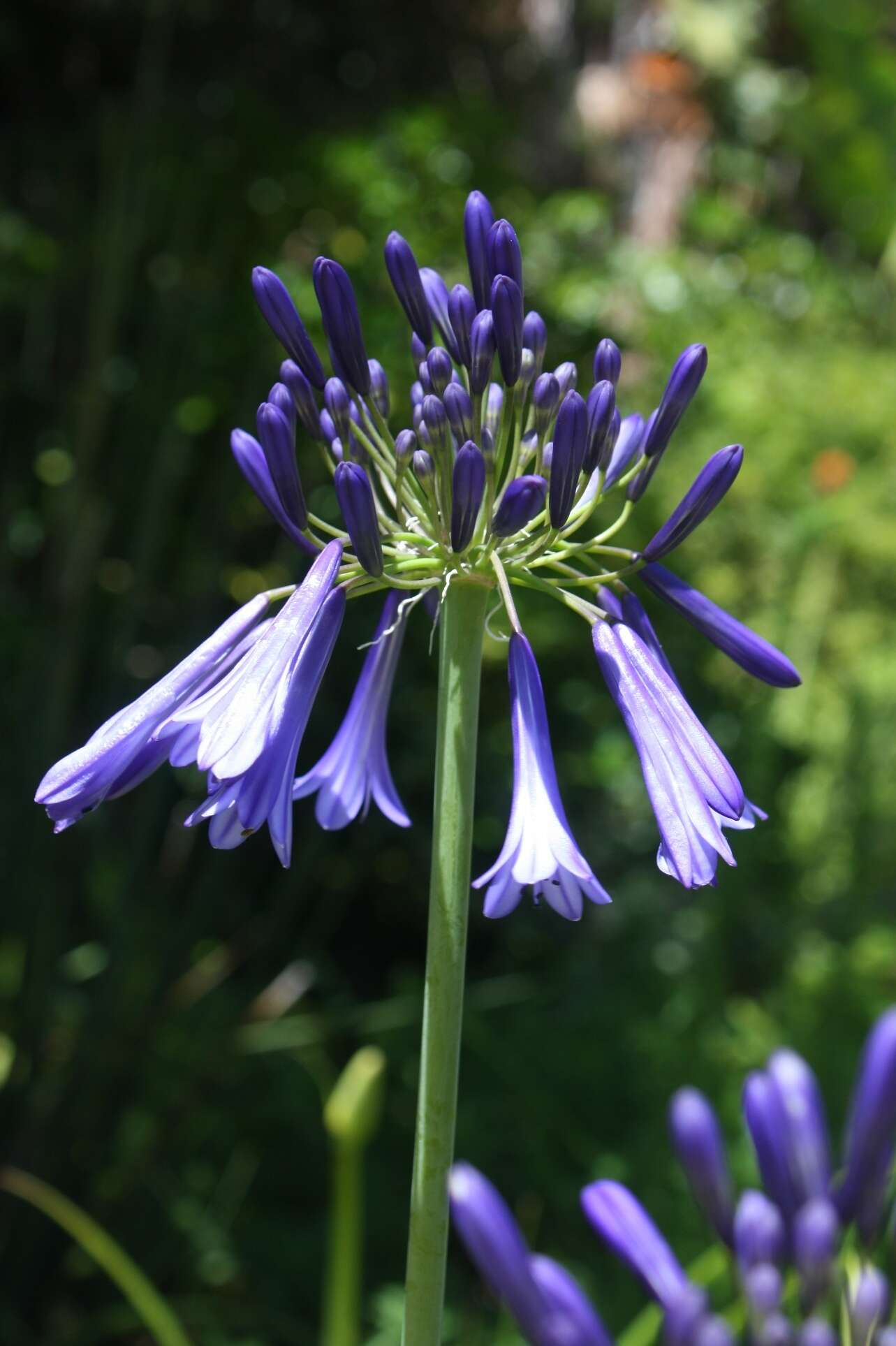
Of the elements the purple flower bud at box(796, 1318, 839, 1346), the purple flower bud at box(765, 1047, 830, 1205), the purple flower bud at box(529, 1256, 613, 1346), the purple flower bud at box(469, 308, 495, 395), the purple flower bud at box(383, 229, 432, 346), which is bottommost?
the purple flower bud at box(796, 1318, 839, 1346)

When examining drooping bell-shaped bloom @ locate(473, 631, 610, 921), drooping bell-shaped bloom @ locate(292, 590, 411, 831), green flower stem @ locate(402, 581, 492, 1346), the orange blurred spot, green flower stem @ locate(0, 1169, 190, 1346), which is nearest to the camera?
green flower stem @ locate(402, 581, 492, 1346)

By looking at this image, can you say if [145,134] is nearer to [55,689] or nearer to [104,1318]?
[55,689]

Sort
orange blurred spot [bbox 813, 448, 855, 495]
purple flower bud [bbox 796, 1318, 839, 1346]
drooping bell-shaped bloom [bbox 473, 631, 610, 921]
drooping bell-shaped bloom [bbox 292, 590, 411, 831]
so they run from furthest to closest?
orange blurred spot [bbox 813, 448, 855, 495] → drooping bell-shaped bloom [bbox 292, 590, 411, 831] → drooping bell-shaped bloom [bbox 473, 631, 610, 921] → purple flower bud [bbox 796, 1318, 839, 1346]

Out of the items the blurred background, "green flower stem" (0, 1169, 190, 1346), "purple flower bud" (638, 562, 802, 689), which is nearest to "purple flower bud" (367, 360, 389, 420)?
"purple flower bud" (638, 562, 802, 689)

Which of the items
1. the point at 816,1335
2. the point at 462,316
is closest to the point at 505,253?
the point at 462,316

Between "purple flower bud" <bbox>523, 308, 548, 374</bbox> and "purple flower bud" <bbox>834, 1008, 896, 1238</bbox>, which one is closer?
"purple flower bud" <bbox>834, 1008, 896, 1238</bbox>

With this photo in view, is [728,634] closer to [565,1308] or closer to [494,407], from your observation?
[494,407]

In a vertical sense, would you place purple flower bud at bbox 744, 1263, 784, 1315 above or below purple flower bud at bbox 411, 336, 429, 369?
below

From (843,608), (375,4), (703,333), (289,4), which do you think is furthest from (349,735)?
(375,4)

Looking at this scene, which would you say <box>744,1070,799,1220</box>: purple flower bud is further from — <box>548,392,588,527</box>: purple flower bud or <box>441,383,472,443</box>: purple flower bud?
<box>441,383,472,443</box>: purple flower bud
